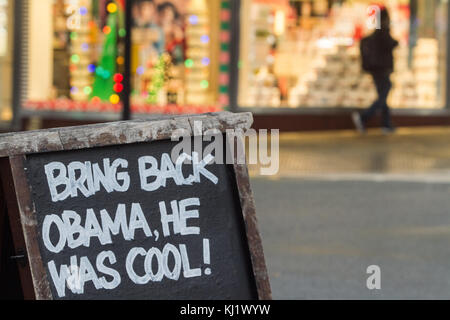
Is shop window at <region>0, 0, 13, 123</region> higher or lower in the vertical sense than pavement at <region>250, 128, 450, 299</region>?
higher

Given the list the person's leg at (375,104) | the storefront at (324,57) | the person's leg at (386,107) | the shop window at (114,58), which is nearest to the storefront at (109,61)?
the shop window at (114,58)

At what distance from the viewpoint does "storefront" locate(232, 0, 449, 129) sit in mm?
17188

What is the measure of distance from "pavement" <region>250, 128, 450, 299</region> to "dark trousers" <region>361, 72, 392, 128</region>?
31 centimetres

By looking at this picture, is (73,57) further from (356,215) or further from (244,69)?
(356,215)

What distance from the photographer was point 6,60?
55.9 ft

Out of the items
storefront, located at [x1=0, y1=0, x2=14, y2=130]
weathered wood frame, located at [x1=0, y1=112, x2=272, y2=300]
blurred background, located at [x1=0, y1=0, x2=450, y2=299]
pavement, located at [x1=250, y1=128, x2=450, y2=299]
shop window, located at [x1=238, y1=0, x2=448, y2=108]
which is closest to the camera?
weathered wood frame, located at [x1=0, y1=112, x2=272, y2=300]

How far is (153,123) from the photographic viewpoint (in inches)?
160

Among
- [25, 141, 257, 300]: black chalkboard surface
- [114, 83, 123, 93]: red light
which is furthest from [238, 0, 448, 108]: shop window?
[25, 141, 257, 300]: black chalkboard surface

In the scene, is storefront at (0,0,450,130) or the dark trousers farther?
the dark trousers

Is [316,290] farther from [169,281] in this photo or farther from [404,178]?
[404,178]

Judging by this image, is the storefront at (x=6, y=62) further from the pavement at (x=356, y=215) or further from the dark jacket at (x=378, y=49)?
the dark jacket at (x=378, y=49)

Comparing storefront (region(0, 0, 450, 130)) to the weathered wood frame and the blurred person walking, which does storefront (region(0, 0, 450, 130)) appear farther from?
the weathered wood frame

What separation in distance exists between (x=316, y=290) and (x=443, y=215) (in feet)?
11.6
